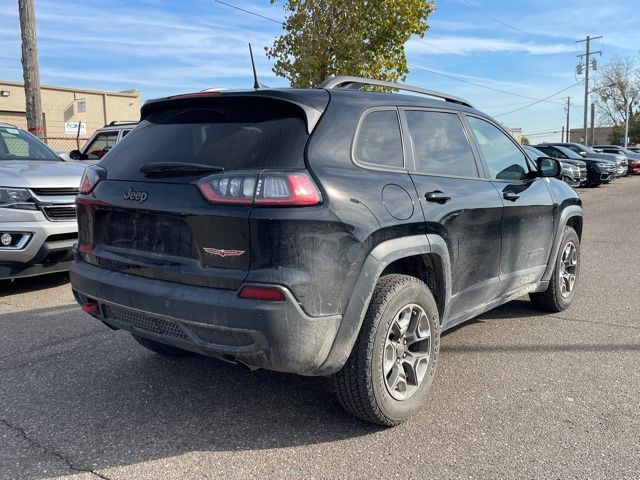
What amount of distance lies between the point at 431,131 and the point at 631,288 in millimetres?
3849

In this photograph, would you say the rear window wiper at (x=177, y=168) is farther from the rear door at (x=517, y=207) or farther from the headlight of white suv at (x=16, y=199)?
the headlight of white suv at (x=16, y=199)

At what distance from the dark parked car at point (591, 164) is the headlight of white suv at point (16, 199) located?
18.7 m

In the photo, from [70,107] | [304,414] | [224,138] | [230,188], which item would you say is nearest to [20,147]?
[224,138]

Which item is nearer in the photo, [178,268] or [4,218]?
[178,268]

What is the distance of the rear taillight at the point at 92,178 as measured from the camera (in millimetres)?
3420

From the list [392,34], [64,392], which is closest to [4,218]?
[64,392]

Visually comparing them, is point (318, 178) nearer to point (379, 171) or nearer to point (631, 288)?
point (379, 171)

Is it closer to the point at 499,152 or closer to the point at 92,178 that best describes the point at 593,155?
the point at 499,152

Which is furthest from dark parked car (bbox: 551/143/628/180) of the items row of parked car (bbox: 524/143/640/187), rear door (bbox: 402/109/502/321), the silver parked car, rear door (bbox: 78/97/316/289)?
rear door (bbox: 78/97/316/289)

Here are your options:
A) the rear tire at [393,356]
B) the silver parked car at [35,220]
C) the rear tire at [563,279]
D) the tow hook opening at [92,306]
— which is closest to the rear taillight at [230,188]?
the rear tire at [393,356]

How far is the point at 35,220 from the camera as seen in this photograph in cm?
586

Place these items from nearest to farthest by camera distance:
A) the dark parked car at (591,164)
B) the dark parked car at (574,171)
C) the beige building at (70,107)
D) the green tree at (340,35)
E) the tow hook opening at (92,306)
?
the tow hook opening at (92,306), the green tree at (340,35), the dark parked car at (574,171), the dark parked car at (591,164), the beige building at (70,107)

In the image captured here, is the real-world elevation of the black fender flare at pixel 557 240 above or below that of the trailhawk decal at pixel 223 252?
below

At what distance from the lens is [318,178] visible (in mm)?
2814
